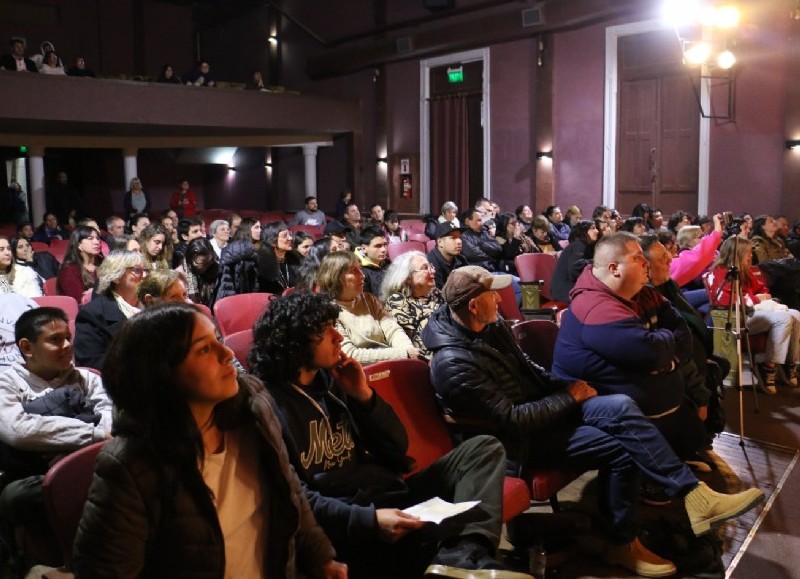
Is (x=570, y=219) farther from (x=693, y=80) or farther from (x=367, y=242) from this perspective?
(x=367, y=242)

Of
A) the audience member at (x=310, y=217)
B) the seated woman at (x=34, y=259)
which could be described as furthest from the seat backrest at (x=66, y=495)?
the audience member at (x=310, y=217)

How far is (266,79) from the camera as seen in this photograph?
16.1 m

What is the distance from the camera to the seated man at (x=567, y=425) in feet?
8.22

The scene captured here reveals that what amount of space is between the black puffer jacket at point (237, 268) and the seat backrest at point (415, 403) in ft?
9.64

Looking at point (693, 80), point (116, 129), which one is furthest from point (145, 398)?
point (116, 129)

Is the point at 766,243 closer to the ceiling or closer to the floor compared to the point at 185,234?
closer to the floor

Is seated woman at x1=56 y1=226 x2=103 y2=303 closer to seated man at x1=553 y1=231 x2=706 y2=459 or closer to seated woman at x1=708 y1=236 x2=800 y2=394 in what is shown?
seated man at x1=553 y1=231 x2=706 y2=459

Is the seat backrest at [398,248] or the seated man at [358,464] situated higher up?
the seat backrest at [398,248]

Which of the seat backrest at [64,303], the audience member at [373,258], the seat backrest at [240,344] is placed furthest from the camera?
the audience member at [373,258]

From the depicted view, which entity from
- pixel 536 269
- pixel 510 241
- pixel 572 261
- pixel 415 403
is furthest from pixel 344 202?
pixel 415 403

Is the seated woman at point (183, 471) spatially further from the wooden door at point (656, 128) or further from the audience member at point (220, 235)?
the wooden door at point (656, 128)

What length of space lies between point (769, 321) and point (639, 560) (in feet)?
9.16

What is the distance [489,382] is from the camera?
2570mm

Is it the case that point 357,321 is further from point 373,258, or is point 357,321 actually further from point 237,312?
point 373,258
